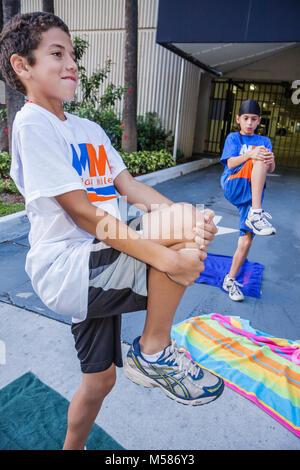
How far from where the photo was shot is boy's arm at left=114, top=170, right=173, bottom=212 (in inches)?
58.3

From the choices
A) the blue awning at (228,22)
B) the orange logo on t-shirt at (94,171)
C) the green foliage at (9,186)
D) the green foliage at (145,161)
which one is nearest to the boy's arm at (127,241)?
the orange logo on t-shirt at (94,171)

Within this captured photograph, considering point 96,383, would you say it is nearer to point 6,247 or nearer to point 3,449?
point 3,449

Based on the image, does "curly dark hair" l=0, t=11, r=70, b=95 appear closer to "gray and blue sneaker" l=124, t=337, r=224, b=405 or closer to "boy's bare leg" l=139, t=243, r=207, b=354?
"boy's bare leg" l=139, t=243, r=207, b=354

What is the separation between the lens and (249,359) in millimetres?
2223

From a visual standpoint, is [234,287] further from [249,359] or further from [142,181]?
[142,181]

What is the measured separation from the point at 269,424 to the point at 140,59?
11002mm

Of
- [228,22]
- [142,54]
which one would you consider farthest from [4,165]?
[142,54]

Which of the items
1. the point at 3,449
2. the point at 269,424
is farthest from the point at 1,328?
the point at 269,424

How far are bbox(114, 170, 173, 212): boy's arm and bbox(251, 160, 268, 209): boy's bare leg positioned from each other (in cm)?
162

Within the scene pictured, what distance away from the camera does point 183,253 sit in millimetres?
1102

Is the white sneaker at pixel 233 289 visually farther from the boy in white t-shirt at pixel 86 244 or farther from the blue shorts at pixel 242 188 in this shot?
the boy in white t-shirt at pixel 86 244

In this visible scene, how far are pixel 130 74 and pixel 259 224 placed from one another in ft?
21.1

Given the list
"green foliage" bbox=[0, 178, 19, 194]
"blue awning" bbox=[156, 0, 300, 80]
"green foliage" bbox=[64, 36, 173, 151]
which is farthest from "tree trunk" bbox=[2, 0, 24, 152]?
"blue awning" bbox=[156, 0, 300, 80]

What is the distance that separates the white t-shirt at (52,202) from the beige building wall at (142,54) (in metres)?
10.0
